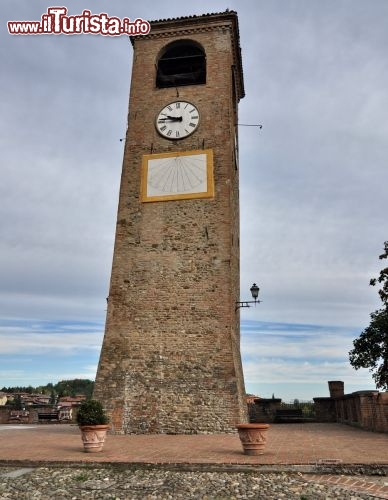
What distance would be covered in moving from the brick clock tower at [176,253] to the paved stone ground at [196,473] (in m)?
3.34

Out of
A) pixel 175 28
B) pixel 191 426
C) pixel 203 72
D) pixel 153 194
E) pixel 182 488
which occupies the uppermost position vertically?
pixel 175 28

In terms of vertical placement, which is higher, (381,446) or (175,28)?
(175,28)

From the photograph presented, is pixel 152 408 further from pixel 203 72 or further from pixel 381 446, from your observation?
pixel 203 72

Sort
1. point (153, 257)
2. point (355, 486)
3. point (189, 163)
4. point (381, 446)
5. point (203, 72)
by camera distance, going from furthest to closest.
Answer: point (203, 72)
point (189, 163)
point (153, 257)
point (381, 446)
point (355, 486)

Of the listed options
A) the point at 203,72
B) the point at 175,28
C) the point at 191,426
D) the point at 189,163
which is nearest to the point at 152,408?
the point at 191,426

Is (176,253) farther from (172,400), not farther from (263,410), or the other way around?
(263,410)

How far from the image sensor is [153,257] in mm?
12734

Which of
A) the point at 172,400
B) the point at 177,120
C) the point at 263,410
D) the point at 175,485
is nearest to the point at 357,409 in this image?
A: the point at 263,410

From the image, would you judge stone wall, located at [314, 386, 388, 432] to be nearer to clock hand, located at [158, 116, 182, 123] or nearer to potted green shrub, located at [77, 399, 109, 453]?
potted green shrub, located at [77, 399, 109, 453]

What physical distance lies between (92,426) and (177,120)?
10079 mm

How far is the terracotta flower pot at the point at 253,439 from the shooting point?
6.91 m

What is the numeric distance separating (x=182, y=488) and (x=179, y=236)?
832 centimetres

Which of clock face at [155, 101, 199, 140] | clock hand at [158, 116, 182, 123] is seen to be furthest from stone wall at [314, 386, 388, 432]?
clock hand at [158, 116, 182, 123]

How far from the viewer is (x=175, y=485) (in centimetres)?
529
